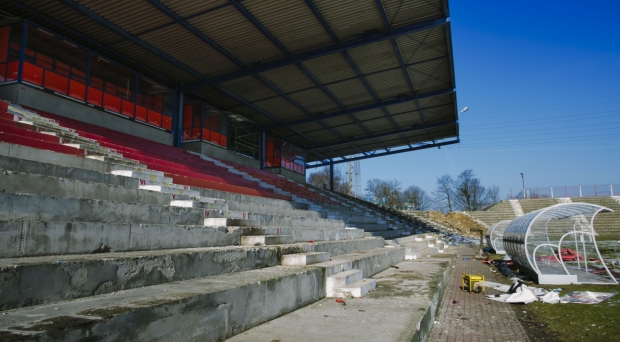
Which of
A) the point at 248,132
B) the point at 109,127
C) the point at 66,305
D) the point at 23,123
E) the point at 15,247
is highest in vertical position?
the point at 248,132

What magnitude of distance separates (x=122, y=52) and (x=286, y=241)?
1210cm

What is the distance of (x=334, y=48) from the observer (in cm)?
1433

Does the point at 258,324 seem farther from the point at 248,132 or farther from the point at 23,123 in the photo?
the point at 248,132

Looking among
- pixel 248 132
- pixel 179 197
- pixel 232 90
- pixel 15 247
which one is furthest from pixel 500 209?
pixel 15 247

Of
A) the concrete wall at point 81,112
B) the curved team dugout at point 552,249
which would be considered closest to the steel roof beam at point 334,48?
the concrete wall at point 81,112

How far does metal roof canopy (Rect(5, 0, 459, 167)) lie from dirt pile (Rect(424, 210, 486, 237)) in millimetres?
19577

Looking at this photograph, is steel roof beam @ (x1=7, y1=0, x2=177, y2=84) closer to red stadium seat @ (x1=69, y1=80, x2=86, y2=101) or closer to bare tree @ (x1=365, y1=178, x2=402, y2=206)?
red stadium seat @ (x1=69, y1=80, x2=86, y2=101)

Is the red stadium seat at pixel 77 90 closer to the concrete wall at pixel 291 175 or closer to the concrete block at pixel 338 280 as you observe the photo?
the concrete block at pixel 338 280

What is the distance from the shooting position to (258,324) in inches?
134

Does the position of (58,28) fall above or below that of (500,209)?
above

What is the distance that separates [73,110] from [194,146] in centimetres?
655

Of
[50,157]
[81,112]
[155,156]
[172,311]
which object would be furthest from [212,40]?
[172,311]

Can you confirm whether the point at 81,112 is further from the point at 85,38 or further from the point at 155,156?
the point at 155,156

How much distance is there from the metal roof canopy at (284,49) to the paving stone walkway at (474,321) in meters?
9.22
